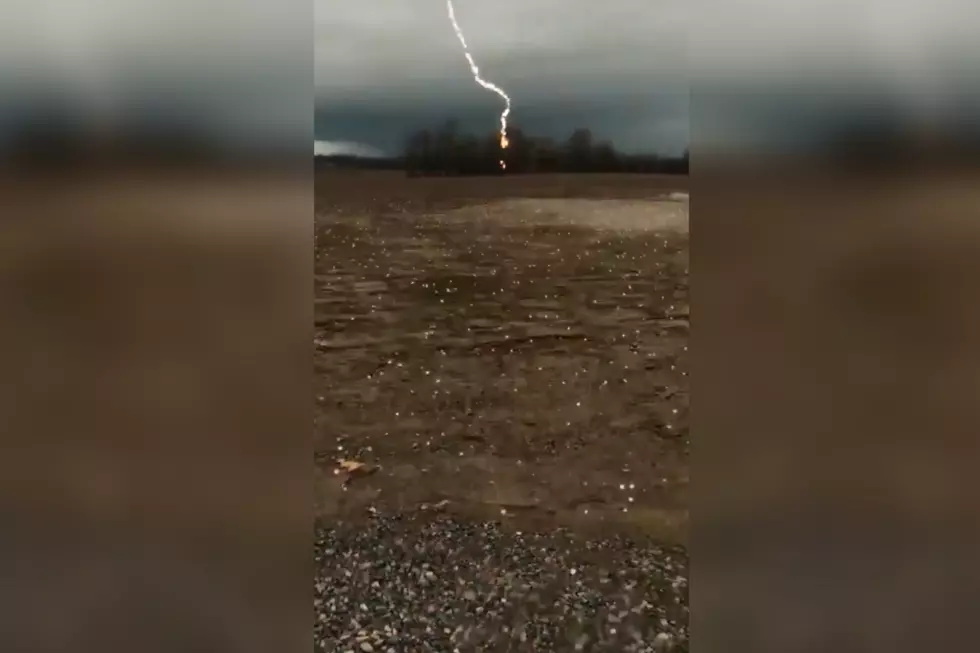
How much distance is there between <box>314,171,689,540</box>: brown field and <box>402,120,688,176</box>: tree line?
2 cm

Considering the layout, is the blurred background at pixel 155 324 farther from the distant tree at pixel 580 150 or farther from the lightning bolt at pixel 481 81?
the distant tree at pixel 580 150

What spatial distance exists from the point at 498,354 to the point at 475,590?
44 centimetres

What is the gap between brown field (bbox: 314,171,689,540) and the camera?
1276 millimetres

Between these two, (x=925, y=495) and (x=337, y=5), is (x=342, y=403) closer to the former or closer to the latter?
(x=337, y=5)

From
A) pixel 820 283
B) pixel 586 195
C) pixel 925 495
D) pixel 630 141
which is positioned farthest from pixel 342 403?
pixel 925 495

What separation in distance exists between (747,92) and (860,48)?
0.19 m

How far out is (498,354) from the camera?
131 centimetres

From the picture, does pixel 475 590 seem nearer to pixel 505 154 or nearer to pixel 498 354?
pixel 498 354

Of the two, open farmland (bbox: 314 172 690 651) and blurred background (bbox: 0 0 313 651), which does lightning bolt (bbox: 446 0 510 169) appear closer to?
open farmland (bbox: 314 172 690 651)

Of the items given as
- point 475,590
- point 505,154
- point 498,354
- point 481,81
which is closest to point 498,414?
point 498,354

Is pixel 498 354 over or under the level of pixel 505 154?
under

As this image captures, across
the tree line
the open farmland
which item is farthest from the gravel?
the tree line

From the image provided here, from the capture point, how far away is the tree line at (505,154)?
127 centimetres

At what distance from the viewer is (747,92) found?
1.20m
